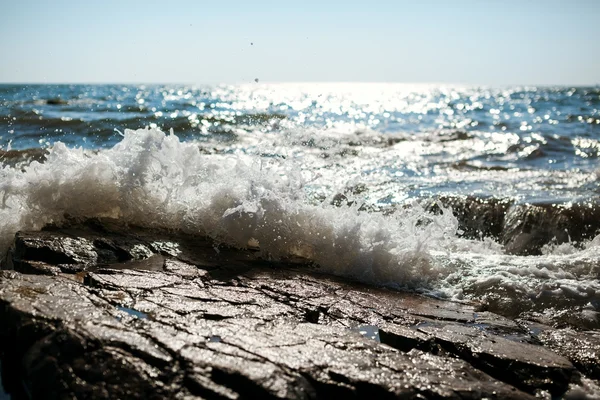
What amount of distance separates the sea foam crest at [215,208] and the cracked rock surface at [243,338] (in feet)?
1.76

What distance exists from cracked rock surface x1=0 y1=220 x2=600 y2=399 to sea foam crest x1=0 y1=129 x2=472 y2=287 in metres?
0.54

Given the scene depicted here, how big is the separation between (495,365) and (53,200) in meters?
3.87

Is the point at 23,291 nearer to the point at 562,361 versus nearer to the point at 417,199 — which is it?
the point at 562,361

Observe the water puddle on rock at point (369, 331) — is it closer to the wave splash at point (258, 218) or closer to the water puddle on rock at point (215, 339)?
the water puddle on rock at point (215, 339)

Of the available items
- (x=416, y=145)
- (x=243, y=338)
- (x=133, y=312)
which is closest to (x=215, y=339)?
(x=243, y=338)

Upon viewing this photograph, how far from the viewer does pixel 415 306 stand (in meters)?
3.78

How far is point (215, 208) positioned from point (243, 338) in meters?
2.34

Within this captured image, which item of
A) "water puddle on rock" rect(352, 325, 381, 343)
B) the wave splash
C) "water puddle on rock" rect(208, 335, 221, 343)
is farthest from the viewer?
the wave splash

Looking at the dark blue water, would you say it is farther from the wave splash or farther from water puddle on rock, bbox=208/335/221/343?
water puddle on rock, bbox=208/335/221/343

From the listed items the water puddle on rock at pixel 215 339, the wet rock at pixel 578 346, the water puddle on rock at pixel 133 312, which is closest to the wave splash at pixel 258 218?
the wet rock at pixel 578 346

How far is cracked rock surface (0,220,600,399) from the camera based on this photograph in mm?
2455

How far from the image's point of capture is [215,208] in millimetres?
5027

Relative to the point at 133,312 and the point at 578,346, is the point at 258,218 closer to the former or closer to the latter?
the point at 133,312

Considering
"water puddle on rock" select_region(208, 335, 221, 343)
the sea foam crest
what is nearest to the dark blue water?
the sea foam crest
